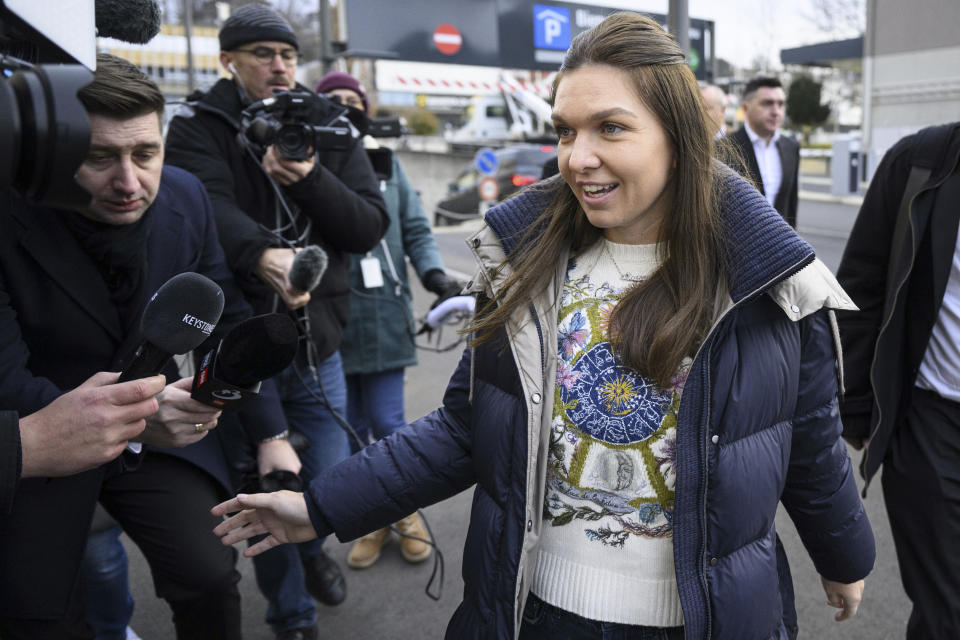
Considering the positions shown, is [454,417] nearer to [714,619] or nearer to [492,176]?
[714,619]

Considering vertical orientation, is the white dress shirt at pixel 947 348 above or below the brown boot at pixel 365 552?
above

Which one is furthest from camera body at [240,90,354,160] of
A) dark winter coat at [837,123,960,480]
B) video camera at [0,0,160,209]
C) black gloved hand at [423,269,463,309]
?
dark winter coat at [837,123,960,480]

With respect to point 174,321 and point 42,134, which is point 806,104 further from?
point 42,134

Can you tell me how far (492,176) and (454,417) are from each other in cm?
1628

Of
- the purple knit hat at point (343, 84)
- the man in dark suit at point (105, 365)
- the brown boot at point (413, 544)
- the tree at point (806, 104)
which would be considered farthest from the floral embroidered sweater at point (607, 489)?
the tree at point (806, 104)

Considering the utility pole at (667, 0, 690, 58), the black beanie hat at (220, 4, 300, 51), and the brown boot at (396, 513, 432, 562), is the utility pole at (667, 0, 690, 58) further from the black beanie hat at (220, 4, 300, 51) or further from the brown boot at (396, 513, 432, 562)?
the brown boot at (396, 513, 432, 562)

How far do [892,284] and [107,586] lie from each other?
8.81 feet

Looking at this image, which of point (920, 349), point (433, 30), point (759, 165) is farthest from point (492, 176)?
point (920, 349)

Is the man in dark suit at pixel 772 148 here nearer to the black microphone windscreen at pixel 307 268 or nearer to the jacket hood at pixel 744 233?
the black microphone windscreen at pixel 307 268

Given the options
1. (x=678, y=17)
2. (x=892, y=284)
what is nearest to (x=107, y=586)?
Result: (x=892, y=284)

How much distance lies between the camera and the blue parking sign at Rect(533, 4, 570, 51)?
1666 cm

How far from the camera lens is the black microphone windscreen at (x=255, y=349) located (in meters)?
1.89

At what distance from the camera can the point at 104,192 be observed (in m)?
2.12

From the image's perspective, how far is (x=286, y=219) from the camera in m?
3.21
